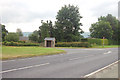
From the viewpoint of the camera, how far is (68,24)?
189 ft

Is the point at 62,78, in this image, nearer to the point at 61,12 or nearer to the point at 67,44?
the point at 67,44

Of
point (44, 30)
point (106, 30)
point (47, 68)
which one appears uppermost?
point (106, 30)

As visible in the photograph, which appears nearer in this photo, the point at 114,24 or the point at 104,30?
the point at 104,30

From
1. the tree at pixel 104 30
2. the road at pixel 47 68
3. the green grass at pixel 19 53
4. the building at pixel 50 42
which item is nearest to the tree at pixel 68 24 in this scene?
the building at pixel 50 42

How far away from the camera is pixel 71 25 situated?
58125mm

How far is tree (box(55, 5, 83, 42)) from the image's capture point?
57.5m

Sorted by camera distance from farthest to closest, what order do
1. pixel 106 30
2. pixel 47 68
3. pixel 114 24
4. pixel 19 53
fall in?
pixel 114 24, pixel 106 30, pixel 19 53, pixel 47 68

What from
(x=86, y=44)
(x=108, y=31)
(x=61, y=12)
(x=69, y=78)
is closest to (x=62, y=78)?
(x=69, y=78)

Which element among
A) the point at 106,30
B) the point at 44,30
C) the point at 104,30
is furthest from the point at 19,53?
the point at 106,30

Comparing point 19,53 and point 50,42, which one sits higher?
point 50,42

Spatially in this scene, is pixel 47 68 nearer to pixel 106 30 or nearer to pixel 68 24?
pixel 68 24

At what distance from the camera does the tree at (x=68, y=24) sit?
57.5 m

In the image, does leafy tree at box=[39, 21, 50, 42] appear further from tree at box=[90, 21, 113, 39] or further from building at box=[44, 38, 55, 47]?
tree at box=[90, 21, 113, 39]

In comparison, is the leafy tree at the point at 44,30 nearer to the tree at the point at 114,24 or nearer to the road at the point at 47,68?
the tree at the point at 114,24
